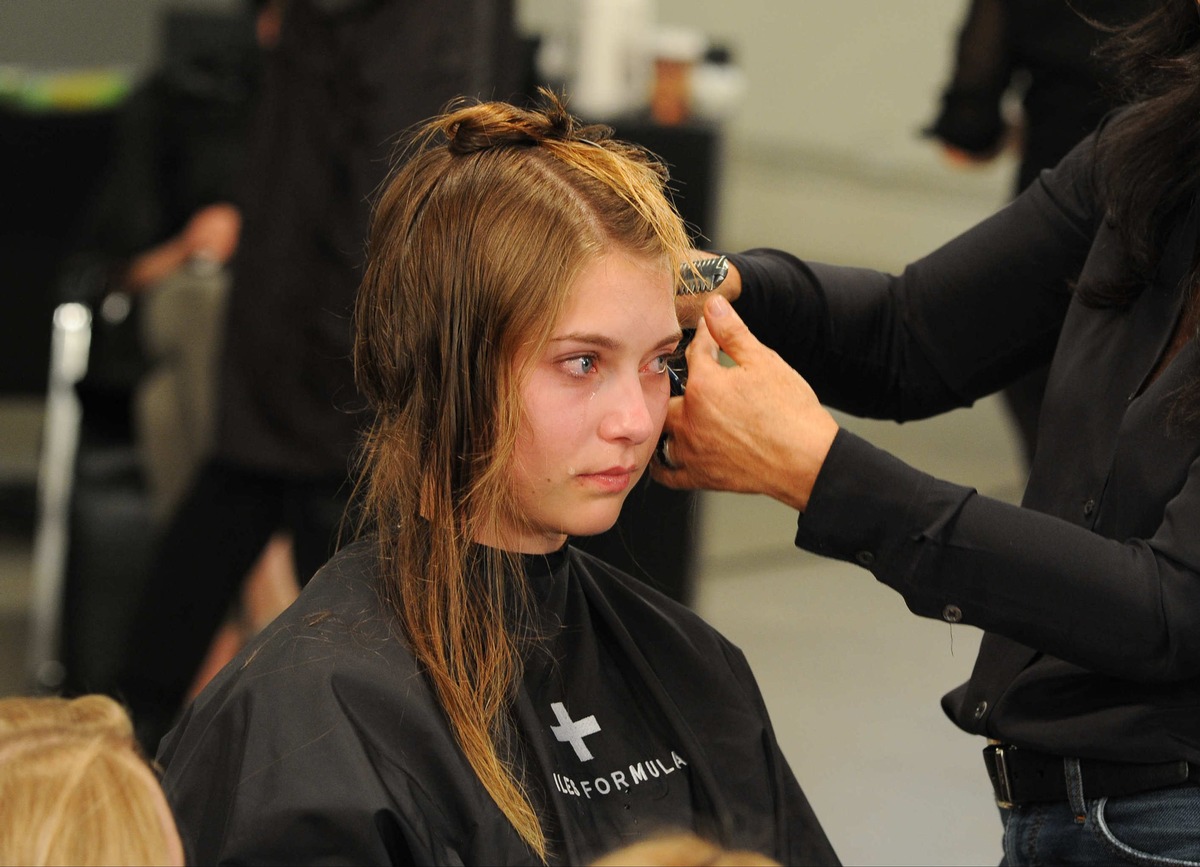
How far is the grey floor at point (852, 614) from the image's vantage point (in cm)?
177

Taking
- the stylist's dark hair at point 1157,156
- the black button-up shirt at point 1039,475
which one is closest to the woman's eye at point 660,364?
the black button-up shirt at point 1039,475

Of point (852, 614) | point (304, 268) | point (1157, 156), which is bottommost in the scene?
point (852, 614)

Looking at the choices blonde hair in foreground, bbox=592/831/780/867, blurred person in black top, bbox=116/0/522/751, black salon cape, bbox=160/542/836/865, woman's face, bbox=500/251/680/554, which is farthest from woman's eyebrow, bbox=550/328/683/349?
blurred person in black top, bbox=116/0/522/751

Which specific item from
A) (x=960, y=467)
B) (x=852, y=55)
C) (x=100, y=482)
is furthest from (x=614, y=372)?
(x=852, y=55)

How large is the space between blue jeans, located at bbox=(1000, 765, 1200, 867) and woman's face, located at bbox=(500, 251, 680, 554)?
1.63ft

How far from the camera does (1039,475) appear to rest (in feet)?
4.78

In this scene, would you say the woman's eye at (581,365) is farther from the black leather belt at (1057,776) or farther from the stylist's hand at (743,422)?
the black leather belt at (1057,776)

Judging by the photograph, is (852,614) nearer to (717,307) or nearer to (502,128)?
(717,307)

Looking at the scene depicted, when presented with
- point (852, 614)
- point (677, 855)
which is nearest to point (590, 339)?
point (677, 855)

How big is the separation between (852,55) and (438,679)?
480cm

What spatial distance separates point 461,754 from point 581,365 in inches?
12.5

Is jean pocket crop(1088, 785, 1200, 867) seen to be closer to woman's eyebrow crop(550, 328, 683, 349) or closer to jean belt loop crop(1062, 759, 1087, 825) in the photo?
jean belt loop crop(1062, 759, 1087, 825)

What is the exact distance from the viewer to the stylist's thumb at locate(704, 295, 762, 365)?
1306 millimetres

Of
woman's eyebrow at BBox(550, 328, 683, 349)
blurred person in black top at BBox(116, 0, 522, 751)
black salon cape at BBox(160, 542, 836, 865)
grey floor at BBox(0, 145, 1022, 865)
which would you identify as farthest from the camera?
blurred person in black top at BBox(116, 0, 522, 751)
